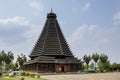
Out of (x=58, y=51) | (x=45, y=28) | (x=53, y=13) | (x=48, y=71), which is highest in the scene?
(x=53, y=13)

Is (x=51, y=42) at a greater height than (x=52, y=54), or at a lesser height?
greater

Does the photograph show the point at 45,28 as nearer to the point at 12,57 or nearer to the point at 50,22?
the point at 50,22

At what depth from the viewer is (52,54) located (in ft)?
278

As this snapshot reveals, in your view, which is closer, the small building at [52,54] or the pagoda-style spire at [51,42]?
the small building at [52,54]

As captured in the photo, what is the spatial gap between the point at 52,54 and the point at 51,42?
4178mm

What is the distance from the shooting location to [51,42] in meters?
86.4

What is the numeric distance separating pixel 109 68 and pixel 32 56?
3978 centimetres

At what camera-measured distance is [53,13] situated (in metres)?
95.1

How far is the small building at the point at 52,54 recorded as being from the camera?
271 feet

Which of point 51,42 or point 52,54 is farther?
point 51,42

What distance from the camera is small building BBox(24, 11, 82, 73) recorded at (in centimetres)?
8269

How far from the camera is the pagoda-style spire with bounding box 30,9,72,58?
85.4 metres

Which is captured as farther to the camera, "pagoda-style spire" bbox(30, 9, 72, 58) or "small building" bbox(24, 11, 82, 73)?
"pagoda-style spire" bbox(30, 9, 72, 58)

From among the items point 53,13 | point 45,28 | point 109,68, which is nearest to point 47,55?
point 45,28
